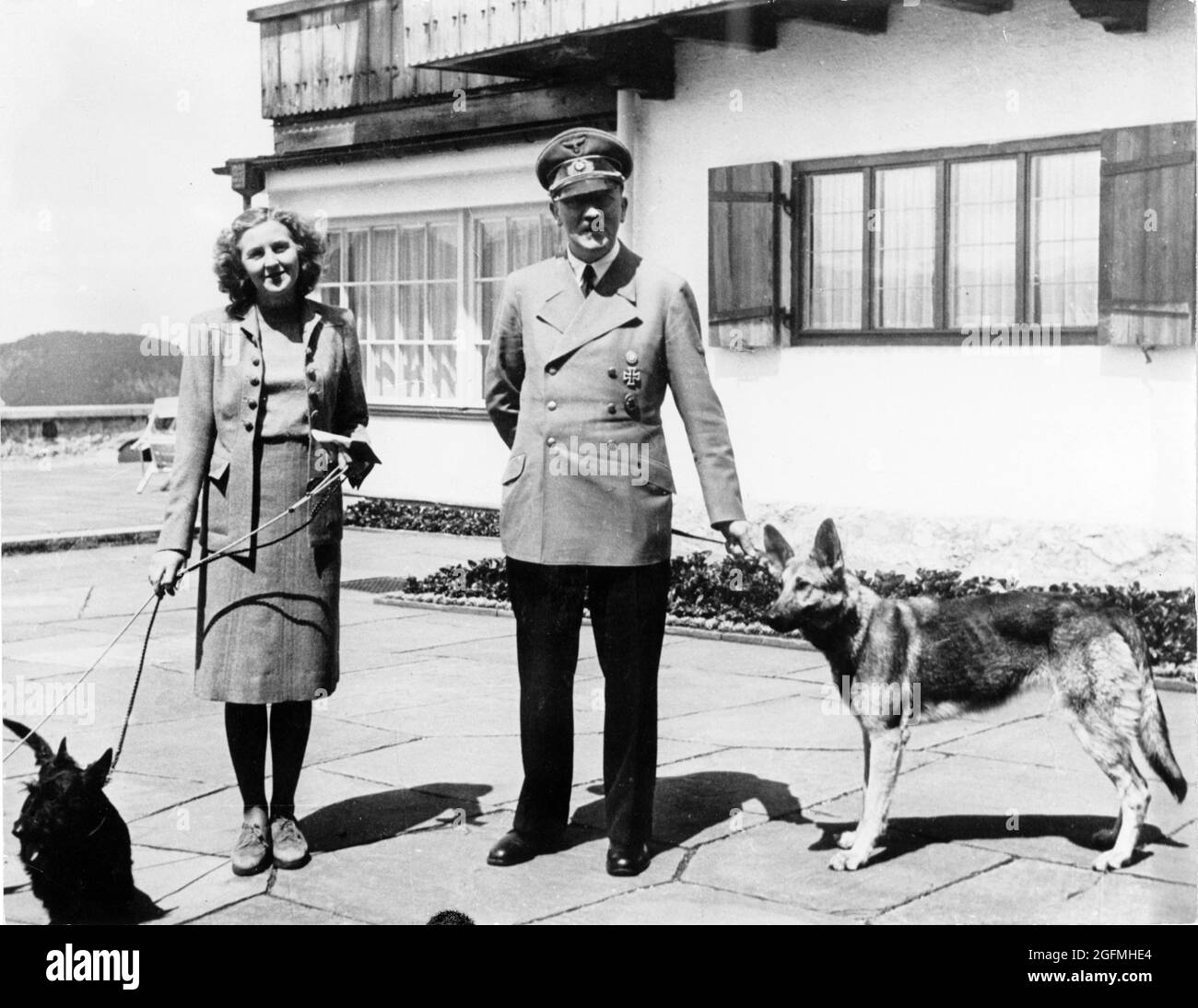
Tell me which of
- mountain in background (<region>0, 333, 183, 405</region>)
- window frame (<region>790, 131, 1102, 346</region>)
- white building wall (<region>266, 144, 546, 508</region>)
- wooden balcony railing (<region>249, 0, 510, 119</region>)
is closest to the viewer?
window frame (<region>790, 131, 1102, 346</region>)

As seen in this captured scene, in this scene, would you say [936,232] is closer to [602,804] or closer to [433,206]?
[602,804]

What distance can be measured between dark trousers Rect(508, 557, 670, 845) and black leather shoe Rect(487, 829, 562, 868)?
3 centimetres

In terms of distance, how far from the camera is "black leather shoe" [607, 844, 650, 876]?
5.07 meters

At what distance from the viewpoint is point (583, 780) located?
6301mm

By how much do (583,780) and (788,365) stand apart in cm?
608

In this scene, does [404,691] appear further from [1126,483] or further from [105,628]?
[1126,483]

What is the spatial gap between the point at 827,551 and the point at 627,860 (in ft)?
4.00

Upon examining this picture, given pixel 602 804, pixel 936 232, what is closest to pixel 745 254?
pixel 936 232

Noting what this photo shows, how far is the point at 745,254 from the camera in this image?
11891 millimetres

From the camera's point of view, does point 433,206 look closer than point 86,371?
Yes

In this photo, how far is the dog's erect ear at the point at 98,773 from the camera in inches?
189

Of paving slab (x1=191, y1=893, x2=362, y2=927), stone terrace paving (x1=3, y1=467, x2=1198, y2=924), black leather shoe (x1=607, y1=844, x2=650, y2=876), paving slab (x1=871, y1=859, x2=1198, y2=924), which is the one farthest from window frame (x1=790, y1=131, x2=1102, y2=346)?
paving slab (x1=191, y1=893, x2=362, y2=927)

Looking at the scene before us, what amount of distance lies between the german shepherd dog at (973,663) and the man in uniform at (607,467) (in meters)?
0.34

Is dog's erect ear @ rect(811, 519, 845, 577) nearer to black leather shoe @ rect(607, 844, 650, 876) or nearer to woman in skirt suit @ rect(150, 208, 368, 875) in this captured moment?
black leather shoe @ rect(607, 844, 650, 876)
